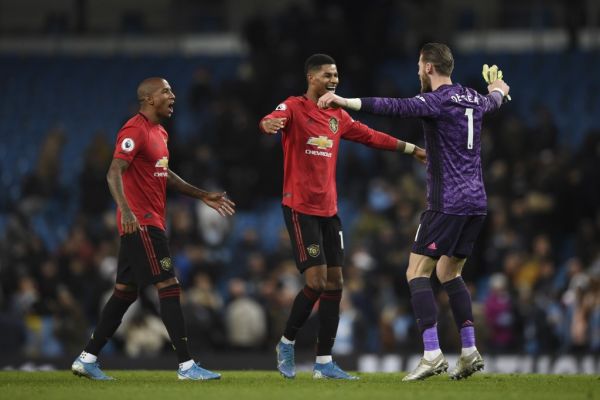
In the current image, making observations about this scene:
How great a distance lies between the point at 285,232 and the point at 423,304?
9.99 m

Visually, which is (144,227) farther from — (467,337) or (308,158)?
(467,337)

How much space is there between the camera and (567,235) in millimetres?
19984

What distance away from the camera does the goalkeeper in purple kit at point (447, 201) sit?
33.2 feet

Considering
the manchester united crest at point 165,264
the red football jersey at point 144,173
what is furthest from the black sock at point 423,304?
the red football jersey at point 144,173

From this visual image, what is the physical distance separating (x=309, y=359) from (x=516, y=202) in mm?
5239

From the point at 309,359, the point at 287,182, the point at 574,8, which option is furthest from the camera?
the point at 574,8

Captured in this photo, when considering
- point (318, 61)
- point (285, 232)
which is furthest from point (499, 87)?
point (285, 232)


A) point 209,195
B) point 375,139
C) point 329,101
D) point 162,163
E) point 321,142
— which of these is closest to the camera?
point 329,101

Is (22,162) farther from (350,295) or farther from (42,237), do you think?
(350,295)

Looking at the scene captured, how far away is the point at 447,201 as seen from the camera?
33.3 ft

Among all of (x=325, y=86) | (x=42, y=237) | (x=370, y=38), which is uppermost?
(x=370, y=38)

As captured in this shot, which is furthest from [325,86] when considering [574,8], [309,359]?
[574,8]

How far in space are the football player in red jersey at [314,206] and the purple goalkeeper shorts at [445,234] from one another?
36.6 inches

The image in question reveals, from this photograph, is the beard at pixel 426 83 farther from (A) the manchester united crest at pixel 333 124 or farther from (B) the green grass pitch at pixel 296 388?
(B) the green grass pitch at pixel 296 388
